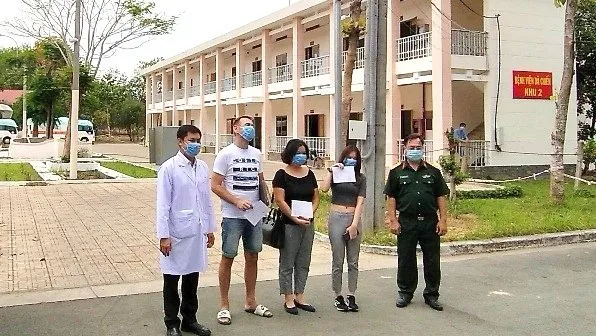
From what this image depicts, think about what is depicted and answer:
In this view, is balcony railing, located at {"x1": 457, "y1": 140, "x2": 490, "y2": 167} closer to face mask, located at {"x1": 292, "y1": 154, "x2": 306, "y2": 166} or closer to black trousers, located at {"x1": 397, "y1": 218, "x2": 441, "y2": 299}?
black trousers, located at {"x1": 397, "y1": 218, "x2": 441, "y2": 299}

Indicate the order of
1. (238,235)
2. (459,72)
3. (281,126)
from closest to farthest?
(238,235) → (459,72) → (281,126)

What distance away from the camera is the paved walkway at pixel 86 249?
298 inches

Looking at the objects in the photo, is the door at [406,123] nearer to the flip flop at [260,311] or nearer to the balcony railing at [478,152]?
the balcony railing at [478,152]

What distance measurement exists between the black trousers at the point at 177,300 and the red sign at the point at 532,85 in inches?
671

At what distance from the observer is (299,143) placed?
6059mm

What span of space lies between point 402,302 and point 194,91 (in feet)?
126

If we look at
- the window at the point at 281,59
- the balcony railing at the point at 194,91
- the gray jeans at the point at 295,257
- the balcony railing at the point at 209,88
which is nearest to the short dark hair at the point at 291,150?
the gray jeans at the point at 295,257

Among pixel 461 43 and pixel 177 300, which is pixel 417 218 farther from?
pixel 461 43

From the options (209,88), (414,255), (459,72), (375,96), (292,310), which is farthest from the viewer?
(209,88)

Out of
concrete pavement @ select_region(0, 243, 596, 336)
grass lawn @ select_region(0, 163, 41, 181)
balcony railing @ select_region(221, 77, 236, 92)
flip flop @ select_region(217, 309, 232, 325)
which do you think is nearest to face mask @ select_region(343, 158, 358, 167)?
concrete pavement @ select_region(0, 243, 596, 336)

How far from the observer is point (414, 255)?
6.62 metres

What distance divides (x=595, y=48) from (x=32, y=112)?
4202 centimetres

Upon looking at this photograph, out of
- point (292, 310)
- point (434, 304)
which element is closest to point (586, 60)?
point (434, 304)

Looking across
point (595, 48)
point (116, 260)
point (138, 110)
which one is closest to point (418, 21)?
point (595, 48)
